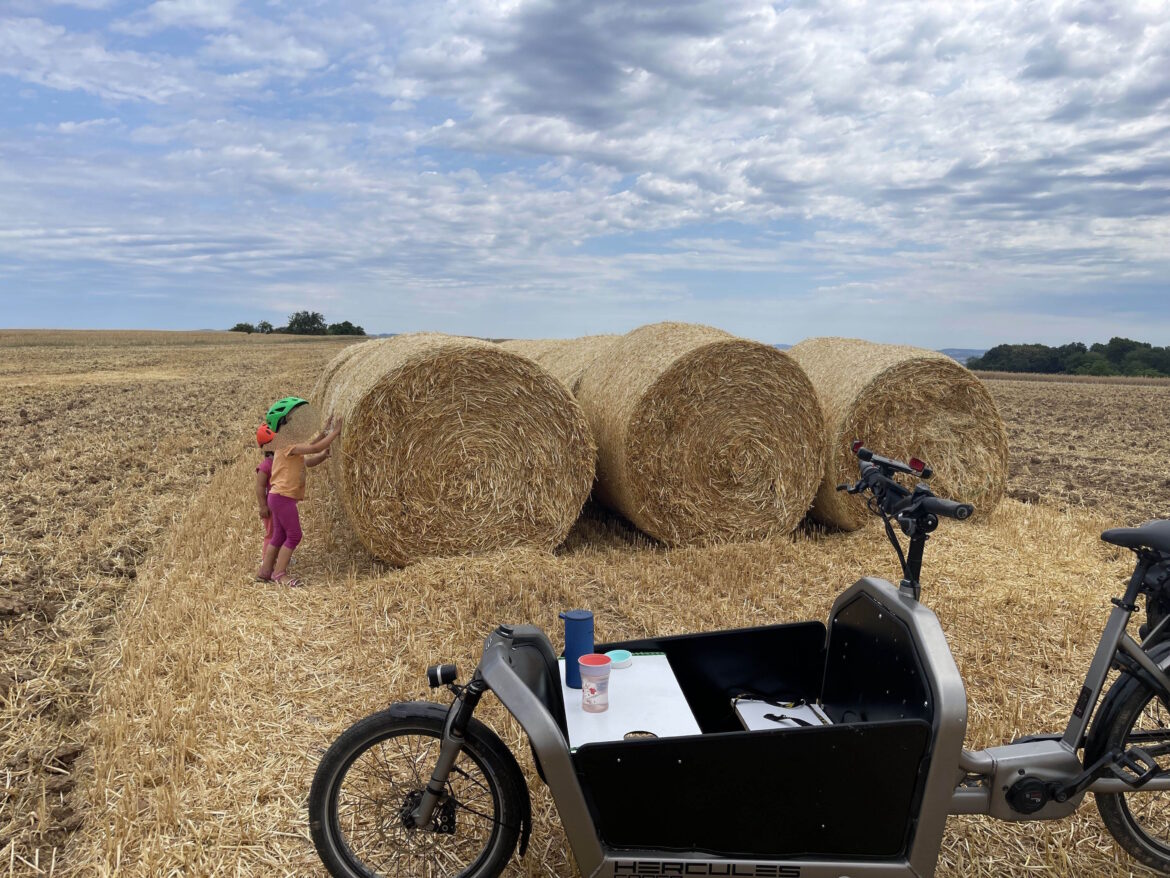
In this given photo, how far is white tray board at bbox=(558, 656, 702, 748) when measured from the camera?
2615 millimetres

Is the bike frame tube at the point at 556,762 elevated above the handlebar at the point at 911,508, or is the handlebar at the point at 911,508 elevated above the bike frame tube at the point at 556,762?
the handlebar at the point at 911,508

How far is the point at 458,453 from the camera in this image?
18.7 feet

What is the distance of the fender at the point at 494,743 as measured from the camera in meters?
2.40

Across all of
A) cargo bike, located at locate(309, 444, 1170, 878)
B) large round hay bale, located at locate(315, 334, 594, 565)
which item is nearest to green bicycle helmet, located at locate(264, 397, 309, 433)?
large round hay bale, located at locate(315, 334, 594, 565)

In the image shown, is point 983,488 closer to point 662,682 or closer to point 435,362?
point 435,362

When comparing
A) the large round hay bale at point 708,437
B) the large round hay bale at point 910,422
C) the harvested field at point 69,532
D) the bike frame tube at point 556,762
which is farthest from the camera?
the large round hay bale at point 910,422

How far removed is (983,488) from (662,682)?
5.24 m

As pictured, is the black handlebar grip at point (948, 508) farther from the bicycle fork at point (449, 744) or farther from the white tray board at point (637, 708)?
the bicycle fork at point (449, 744)

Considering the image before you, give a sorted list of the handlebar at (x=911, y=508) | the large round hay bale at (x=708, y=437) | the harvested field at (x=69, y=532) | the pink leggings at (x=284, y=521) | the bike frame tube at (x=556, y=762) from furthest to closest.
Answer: the large round hay bale at (x=708, y=437) < the pink leggings at (x=284, y=521) < the harvested field at (x=69, y=532) < the handlebar at (x=911, y=508) < the bike frame tube at (x=556, y=762)

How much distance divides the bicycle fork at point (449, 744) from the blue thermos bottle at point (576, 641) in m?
0.58

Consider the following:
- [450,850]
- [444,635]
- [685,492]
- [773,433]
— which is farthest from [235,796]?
[773,433]

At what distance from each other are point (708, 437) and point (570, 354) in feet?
8.70

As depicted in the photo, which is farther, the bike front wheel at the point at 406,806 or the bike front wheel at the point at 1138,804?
the bike front wheel at the point at 1138,804

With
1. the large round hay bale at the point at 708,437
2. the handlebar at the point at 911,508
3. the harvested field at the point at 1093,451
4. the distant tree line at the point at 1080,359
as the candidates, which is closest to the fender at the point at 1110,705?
the handlebar at the point at 911,508
